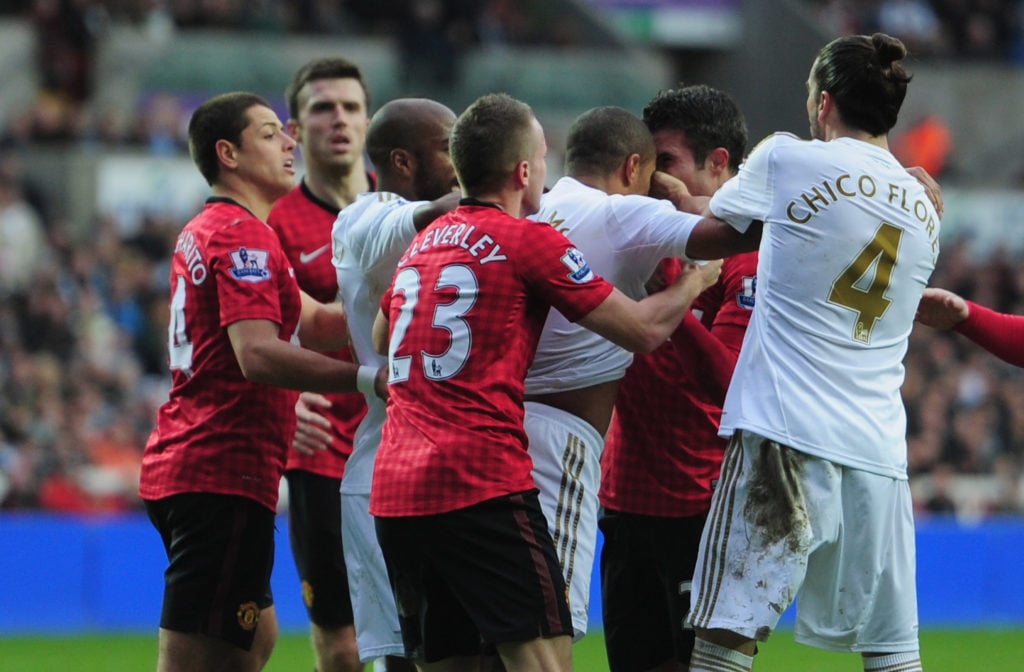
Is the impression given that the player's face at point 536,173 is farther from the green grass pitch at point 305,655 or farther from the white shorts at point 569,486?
the green grass pitch at point 305,655

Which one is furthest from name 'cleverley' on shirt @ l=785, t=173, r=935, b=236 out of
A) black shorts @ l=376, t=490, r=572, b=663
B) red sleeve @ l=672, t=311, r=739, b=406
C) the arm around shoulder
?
black shorts @ l=376, t=490, r=572, b=663

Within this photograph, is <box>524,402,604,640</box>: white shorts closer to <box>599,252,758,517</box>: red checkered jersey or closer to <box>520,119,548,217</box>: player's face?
<box>599,252,758,517</box>: red checkered jersey

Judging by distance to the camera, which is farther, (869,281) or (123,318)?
(123,318)

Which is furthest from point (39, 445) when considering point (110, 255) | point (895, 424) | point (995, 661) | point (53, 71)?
point (895, 424)

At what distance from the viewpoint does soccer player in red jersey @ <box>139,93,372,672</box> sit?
5.81 meters

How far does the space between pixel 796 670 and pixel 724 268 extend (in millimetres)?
6470

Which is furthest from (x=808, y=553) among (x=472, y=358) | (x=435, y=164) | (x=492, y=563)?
(x=435, y=164)

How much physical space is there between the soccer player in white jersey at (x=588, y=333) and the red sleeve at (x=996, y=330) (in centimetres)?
96

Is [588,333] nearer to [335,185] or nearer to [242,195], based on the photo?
[242,195]

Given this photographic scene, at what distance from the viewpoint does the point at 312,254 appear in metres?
7.25

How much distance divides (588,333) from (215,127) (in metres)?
1.70

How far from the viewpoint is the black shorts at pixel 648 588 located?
6.05m

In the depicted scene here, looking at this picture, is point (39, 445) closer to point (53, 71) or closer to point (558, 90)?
point (53, 71)

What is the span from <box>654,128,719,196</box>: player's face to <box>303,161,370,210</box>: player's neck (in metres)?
1.83
